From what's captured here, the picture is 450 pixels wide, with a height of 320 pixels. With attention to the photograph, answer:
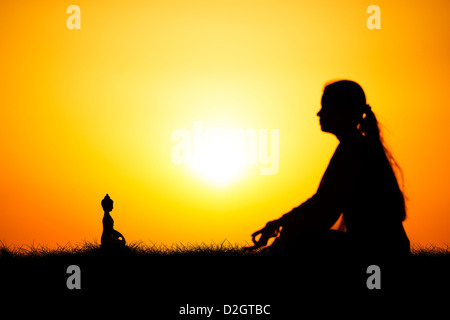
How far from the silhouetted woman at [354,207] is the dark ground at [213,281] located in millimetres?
124

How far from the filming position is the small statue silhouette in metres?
7.43

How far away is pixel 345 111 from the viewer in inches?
171

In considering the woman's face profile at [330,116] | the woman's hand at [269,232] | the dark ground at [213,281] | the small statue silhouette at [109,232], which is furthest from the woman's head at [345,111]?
the small statue silhouette at [109,232]

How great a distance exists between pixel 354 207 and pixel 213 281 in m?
2.33

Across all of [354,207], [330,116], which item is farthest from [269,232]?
[330,116]

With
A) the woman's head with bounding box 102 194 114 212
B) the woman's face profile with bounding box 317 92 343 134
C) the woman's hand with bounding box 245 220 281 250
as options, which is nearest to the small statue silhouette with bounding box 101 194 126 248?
the woman's head with bounding box 102 194 114 212

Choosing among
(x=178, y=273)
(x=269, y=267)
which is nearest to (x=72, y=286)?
(x=178, y=273)

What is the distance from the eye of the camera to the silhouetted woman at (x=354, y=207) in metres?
4.14

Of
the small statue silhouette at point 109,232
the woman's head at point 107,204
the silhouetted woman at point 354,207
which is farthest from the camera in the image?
the woman's head at point 107,204

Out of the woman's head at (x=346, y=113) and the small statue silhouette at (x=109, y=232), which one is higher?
the woman's head at (x=346, y=113)

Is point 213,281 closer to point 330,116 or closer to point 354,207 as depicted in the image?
point 354,207

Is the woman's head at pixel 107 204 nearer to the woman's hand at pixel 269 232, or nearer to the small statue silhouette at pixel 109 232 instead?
the small statue silhouette at pixel 109 232

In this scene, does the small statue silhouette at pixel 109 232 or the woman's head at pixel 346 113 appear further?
the small statue silhouette at pixel 109 232
